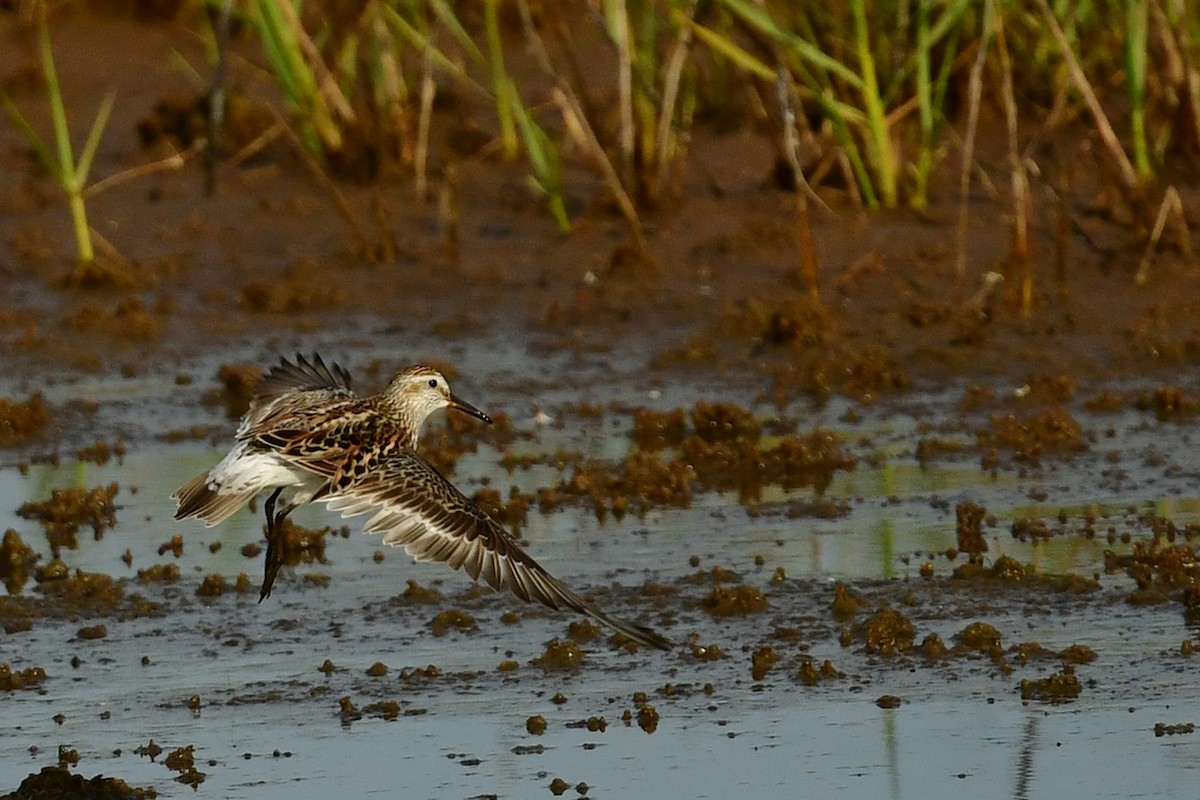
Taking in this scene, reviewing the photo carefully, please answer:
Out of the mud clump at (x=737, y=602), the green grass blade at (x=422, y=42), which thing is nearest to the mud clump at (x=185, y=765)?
the mud clump at (x=737, y=602)

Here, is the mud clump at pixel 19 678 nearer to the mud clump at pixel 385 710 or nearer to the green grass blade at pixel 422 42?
the mud clump at pixel 385 710

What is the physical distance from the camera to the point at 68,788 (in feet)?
20.0

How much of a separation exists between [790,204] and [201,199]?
352 centimetres

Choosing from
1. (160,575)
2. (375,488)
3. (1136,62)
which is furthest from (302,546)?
(1136,62)

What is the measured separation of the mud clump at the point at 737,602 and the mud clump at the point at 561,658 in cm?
62

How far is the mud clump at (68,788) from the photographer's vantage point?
609 centimetres

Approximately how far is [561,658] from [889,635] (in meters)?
1.04

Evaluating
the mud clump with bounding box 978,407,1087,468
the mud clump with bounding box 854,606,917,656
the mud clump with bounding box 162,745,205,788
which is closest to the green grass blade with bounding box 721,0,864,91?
the mud clump with bounding box 978,407,1087,468

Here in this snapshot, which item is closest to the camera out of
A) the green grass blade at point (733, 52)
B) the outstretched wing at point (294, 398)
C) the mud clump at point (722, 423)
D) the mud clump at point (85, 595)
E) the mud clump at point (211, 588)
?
the outstretched wing at point (294, 398)

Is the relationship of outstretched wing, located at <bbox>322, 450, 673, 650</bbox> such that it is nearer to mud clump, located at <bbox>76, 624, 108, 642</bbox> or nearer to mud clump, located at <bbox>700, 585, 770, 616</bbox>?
mud clump, located at <bbox>700, 585, 770, 616</bbox>

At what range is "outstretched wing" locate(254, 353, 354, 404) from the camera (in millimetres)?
8219

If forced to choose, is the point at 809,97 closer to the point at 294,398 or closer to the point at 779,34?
the point at 779,34

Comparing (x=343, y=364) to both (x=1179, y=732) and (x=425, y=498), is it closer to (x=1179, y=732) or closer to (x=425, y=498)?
(x=425, y=498)

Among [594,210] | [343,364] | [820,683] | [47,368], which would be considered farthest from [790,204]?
[820,683]
